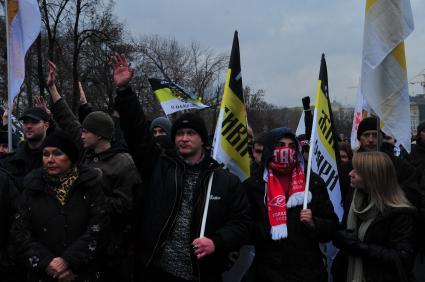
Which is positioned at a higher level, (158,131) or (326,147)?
(158,131)

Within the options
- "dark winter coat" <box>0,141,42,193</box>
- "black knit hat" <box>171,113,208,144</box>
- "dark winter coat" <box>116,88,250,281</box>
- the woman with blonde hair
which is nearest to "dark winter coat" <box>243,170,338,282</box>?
the woman with blonde hair

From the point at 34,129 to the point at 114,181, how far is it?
1066 mm

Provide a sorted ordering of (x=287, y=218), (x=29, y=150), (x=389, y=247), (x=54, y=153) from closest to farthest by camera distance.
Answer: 1. (x=389, y=247)
2. (x=54, y=153)
3. (x=287, y=218)
4. (x=29, y=150)

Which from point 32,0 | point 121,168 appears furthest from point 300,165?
point 32,0

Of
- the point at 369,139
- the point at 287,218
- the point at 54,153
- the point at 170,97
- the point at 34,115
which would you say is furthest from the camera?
the point at 170,97

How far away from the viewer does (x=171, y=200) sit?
11.9 ft

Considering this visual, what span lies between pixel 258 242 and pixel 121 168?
4.41ft

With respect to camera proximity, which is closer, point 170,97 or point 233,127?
point 233,127

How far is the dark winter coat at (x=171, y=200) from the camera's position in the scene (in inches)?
141

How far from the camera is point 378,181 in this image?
388 cm

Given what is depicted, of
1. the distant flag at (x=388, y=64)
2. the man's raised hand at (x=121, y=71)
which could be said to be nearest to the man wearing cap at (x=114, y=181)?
the man's raised hand at (x=121, y=71)

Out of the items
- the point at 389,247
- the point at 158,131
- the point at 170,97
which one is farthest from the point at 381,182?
the point at 170,97

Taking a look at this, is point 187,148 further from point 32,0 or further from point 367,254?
point 32,0

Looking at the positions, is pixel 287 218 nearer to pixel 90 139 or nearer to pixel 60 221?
pixel 60 221
